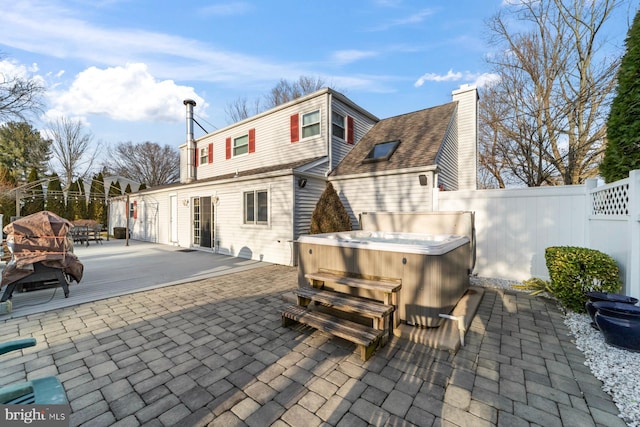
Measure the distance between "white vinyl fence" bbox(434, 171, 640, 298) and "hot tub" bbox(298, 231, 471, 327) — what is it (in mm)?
2012

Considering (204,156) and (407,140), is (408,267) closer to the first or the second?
(407,140)

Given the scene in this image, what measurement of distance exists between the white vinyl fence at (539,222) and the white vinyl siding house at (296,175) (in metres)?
1.26

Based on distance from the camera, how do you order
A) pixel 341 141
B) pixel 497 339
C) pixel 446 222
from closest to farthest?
pixel 497 339
pixel 446 222
pixel 341 141

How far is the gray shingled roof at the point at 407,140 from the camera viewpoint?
282 inches

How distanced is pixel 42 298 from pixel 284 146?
23.3 feet

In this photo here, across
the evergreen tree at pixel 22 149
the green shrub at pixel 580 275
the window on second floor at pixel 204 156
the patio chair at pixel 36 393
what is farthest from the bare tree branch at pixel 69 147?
the green shrub at pixel 580 275

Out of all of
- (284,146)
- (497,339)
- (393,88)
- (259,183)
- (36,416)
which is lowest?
(497,339)

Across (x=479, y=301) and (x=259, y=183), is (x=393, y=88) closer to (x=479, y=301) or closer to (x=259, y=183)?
(x=259, y=183)

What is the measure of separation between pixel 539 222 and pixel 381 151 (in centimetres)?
453

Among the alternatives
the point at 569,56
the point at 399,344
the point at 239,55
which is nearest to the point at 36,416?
the point at 399,344

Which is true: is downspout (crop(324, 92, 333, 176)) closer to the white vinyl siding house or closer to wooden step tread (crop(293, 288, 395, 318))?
the white vinyl siding house

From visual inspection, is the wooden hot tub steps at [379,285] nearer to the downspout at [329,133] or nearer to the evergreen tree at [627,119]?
the evergreen tree at [627,119]

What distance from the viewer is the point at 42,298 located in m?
4.18

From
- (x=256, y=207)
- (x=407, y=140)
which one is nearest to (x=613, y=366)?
(x=407, y=140)
